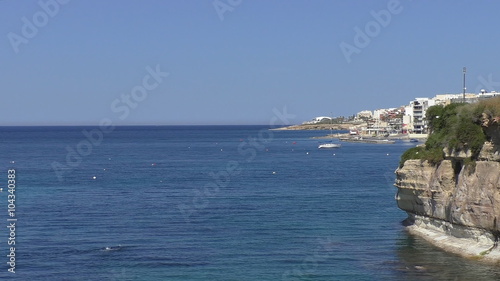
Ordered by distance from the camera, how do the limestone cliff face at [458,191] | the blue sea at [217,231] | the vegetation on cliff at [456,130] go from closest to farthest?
the blue sea at [217,231] < the limestone cliff face at [458,191] < the vegetation on cliff at [456,130]

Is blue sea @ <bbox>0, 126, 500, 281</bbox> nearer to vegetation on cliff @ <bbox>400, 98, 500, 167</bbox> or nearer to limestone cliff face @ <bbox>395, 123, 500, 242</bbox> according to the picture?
limestone cliff face @ <bbox>395, 123, 500, 242</bbox>

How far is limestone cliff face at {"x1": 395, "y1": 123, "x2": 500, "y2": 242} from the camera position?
39281mm

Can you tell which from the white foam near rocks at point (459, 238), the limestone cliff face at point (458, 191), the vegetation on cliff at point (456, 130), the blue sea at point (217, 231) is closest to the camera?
the blue sea at point (217, 231)

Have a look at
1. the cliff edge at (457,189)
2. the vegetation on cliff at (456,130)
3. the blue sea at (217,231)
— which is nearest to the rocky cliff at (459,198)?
the cliff edge at (457,189)

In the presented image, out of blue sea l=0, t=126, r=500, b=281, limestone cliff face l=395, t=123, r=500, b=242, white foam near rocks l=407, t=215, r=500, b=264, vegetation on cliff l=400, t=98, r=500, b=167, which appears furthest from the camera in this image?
vegetation on cliff l=400, t=98, r=500, b=167

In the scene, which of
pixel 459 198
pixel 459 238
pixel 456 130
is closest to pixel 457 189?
pixel 459 198

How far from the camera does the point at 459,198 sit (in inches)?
1640

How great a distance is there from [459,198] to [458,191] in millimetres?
657

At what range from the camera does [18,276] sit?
121 ft

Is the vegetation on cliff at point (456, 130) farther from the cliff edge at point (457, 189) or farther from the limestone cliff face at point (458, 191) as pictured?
the limestone cliff face at point (458, 191)

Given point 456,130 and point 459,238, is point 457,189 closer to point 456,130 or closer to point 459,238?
point 459,238

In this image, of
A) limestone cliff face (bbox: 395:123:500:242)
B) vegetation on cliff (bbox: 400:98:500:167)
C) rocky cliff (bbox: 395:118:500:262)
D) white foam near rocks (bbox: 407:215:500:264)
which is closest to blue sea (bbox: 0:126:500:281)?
white foam near rocks (bbox: 407:215:500:264)

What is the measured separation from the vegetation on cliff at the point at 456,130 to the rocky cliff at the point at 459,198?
1.51 feet

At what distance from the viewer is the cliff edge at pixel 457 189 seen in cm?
3934
